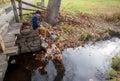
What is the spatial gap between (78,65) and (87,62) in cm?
68

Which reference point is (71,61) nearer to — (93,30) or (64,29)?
(64,29)

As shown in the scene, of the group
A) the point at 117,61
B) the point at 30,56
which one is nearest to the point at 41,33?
the point at 30,56

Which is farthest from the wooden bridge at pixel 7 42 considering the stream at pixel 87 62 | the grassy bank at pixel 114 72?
the grassy bank at pixel 114 72

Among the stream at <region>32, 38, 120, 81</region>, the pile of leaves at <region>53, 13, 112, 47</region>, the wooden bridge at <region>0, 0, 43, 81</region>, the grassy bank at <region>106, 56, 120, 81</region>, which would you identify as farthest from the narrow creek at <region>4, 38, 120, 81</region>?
the wooden bridge at <region>0, 0, 43, 81</region>

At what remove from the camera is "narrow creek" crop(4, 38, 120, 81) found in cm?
895

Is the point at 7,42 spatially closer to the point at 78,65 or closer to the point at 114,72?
the point at 78,65

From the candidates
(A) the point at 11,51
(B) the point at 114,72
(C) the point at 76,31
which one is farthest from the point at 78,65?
(C) the point at 76,31

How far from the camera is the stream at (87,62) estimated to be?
905 cm

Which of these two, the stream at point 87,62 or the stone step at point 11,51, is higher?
the stone step at point 11,51

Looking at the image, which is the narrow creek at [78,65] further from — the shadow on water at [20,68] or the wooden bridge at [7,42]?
the wooden bridge at [7,42]

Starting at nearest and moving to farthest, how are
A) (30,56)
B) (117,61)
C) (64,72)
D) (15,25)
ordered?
(64,72)
(117,61)
(30,56)
(15,25)

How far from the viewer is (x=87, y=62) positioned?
34.3ft

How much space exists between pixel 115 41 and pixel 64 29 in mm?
3805

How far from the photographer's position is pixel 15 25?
11.5 meters
